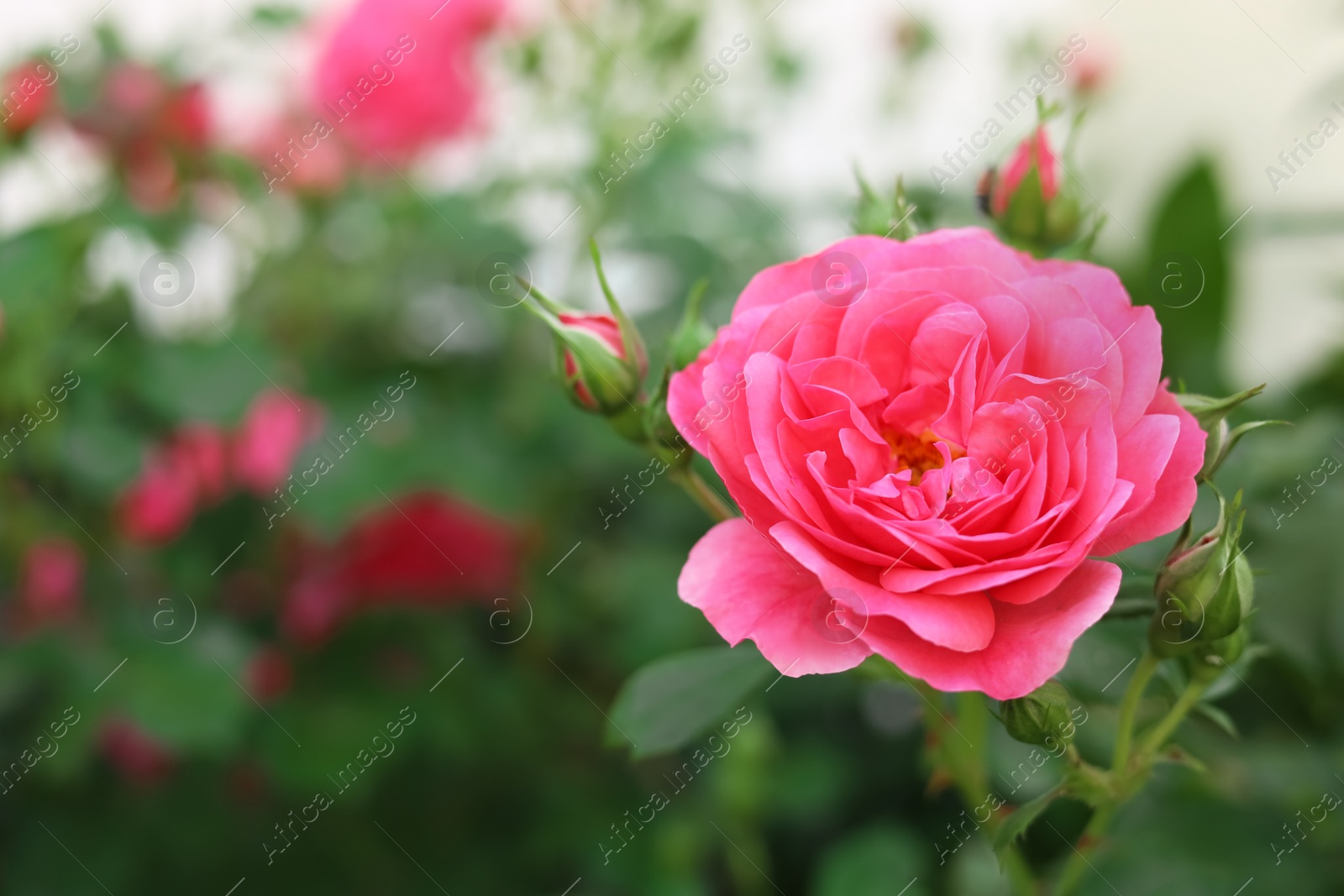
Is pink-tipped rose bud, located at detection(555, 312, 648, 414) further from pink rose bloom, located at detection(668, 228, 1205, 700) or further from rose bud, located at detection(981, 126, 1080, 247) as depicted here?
rose bud, located at detection(981, 126, 1080, 247)

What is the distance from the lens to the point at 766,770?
31.0 inches

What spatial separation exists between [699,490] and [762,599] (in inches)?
3.7

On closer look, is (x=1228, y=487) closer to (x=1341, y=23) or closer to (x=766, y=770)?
(x=766, y=770)

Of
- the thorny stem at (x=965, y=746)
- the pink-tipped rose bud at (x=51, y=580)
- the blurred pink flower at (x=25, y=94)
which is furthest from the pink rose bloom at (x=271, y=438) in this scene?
the thorny stem at (x=965, y=746)

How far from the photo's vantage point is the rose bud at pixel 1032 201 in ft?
1.43

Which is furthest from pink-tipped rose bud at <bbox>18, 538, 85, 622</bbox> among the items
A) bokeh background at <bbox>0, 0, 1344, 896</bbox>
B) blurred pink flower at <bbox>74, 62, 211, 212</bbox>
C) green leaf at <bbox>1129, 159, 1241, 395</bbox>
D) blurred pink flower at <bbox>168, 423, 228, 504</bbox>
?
green leaf at <bbox>1129, 159, 1241, 395</bbox>

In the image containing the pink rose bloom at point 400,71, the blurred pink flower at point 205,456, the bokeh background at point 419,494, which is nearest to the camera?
the bokeh background at point 419,494

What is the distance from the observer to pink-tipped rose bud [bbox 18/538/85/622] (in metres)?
0.78

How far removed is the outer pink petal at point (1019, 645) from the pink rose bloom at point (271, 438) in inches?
26.5

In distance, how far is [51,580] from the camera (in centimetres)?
79

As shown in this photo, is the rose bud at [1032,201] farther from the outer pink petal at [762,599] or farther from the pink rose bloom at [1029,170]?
the outer pink petal at [762,599]

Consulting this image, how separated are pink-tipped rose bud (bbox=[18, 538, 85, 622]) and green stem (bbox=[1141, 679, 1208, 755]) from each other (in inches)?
30.0

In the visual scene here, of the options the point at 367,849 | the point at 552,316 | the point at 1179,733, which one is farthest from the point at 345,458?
the point at 1179,733

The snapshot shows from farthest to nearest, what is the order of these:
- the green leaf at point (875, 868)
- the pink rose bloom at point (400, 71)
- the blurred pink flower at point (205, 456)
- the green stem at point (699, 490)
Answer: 1. the pink rose bloom at point (400, 71)
2. the blurred pink flower at point (205, 456)
3. the green leaf at point (875, 868)
4. the green stem at point (699, 490)
